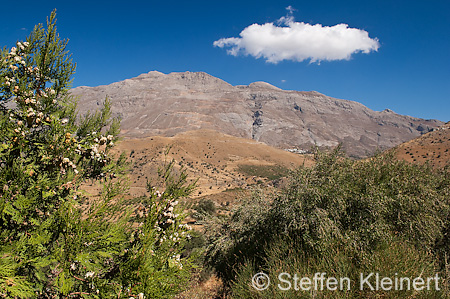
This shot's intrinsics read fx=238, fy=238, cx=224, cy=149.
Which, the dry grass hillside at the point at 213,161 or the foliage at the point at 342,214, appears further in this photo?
the dry grass hillside at the point at 213,161

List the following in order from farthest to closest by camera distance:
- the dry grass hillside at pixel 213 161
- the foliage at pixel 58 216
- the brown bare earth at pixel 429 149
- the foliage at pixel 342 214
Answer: the dry grass hillside at pixel 213 161 < the brown bare earth at pixel 429 149 < the foliage at pixel 342 214 < the foliage at pixel 58 216

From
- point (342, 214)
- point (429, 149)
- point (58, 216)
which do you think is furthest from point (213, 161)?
point (58, 216)

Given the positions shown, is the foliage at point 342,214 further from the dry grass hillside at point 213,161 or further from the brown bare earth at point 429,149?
the dry grass hillside at point 213,161

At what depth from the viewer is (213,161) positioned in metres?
90.9

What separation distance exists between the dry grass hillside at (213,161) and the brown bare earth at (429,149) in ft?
76.0

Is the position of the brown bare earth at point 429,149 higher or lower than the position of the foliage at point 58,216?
higher

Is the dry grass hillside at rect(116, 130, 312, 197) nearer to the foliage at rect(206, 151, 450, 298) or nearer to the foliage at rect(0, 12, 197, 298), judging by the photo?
the foliage at rect(206, 151, 450, 298)

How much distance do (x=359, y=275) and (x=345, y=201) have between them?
585cm

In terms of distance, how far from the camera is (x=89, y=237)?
121 inches

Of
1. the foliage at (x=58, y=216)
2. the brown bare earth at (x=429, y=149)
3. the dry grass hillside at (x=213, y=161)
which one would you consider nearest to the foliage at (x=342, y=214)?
the foliage at (x=58, y=216)

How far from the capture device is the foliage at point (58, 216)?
120 inches

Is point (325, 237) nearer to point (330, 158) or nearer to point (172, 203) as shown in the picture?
A: point (330, 158)

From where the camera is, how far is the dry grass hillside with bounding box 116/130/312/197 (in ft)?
211

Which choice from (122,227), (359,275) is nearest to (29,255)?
(122,227)
